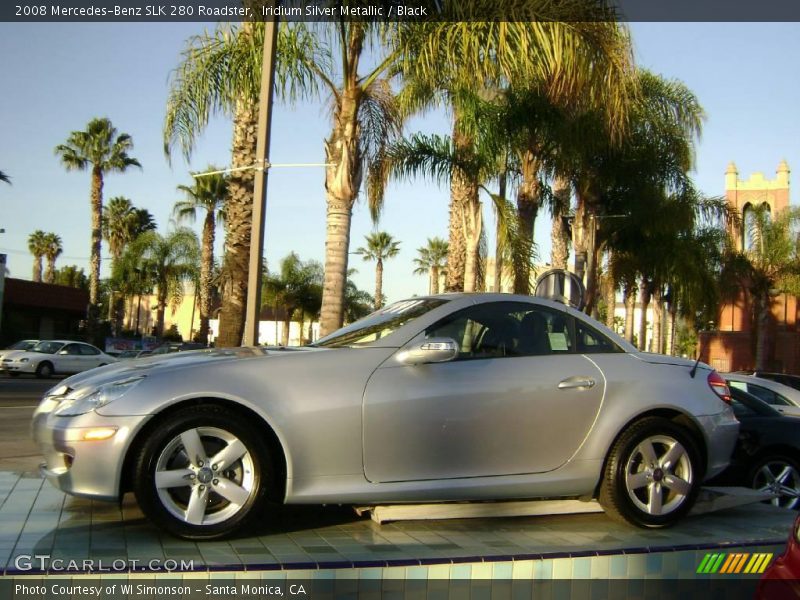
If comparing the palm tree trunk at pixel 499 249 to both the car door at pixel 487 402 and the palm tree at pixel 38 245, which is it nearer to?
the car door at pixel 487 402

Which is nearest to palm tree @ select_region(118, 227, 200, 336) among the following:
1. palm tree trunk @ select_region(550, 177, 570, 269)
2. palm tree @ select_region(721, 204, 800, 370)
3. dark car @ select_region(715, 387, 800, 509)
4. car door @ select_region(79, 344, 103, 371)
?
car door @ select_region(79, 344, 103, 371)

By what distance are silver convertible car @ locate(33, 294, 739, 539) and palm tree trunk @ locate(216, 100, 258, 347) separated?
36.7 feet

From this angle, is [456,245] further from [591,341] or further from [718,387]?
[591,341]

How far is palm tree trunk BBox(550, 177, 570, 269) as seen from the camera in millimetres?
24509

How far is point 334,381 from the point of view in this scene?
16.1 feet

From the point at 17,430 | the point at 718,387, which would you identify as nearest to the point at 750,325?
the point at 17,430

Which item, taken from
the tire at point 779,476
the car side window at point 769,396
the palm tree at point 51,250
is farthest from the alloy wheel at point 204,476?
the palm tree at point 51,250

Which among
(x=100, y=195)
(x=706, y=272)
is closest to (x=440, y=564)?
(x=706, y=272)

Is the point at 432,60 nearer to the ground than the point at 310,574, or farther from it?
farther from it

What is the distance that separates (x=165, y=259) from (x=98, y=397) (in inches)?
1923

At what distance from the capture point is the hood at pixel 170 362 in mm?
4828

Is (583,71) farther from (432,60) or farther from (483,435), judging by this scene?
(483,435)

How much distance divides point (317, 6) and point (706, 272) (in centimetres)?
2312

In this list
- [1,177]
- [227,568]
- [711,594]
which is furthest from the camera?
[1,177]
